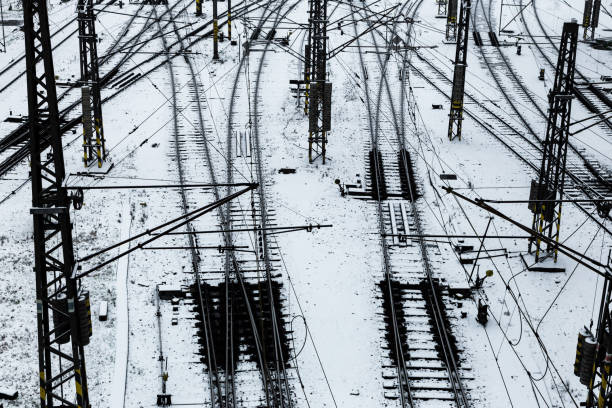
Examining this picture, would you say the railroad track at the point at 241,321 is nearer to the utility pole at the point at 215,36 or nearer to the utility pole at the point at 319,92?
the utility pole at the point at 319,92

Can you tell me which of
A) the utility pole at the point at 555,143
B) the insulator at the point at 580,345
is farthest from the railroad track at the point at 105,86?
the insulator at the point at 580,345

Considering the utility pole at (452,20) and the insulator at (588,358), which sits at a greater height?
the utility pole at (452,20)

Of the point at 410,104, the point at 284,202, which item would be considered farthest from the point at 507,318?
the point at 410,104

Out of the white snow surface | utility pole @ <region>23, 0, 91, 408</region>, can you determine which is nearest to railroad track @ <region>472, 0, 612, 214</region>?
the white snow surface

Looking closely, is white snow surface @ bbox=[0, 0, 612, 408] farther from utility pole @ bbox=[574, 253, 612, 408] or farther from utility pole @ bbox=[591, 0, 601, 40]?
utility pole @ bbox=[591, 0, 601, 40]

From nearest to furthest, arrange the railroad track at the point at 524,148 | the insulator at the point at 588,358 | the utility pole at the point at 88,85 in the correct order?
the insulator at the point at 588,358 < the utility pole at the point at 88,85 < the railroad track at the point at 524,148

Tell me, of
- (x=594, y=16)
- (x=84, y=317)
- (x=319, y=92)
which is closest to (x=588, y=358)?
(x=84, y=317)
